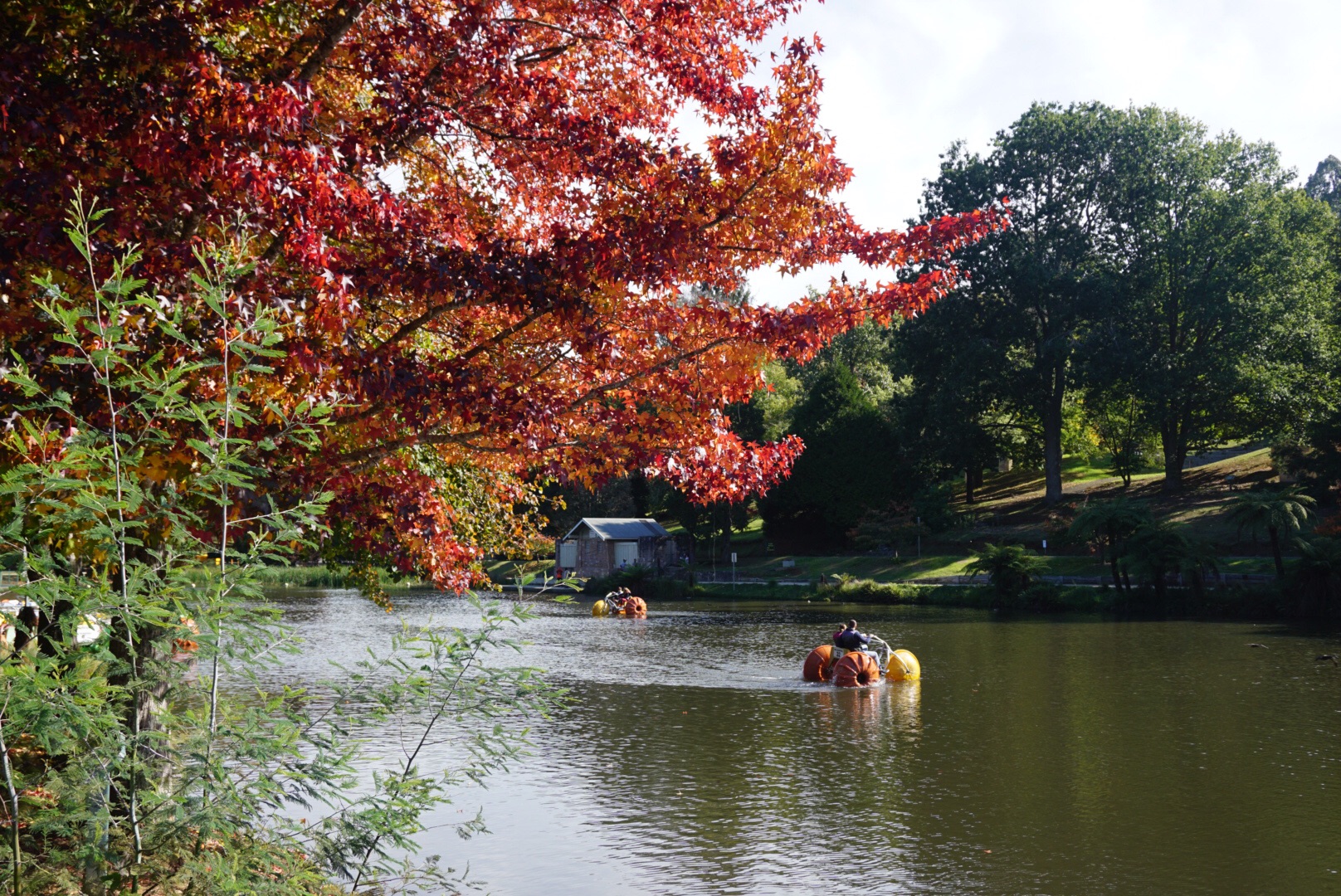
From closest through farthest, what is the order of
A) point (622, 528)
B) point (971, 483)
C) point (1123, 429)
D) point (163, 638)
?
point (163, 638) → point (1123, 429) → point (971, 483) → point (622, 528)

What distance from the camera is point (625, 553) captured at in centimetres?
6831

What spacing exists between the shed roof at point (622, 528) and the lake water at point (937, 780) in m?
37.6

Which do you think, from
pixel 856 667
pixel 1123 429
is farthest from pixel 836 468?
pixel 856 667

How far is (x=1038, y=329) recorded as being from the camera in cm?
6144

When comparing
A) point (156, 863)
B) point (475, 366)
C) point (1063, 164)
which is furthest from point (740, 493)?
point (1063, 164)

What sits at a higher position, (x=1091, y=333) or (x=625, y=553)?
(x=1091, y=333)

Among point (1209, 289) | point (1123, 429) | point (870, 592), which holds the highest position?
point (1209, 289)

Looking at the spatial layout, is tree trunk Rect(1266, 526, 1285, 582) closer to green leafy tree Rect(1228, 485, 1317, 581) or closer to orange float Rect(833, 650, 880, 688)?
green leafy tree Rect(1228, 485, 1317, 581)

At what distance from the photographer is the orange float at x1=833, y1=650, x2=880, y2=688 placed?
24266 millimetres

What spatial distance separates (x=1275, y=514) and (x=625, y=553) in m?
38.9

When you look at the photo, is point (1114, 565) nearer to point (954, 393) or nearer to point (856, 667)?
point (954, 393)

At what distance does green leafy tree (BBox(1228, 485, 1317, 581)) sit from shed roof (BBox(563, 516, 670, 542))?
119 feet

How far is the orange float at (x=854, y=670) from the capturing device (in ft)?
79.6

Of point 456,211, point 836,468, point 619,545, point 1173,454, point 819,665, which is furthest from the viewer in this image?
point 619,545
